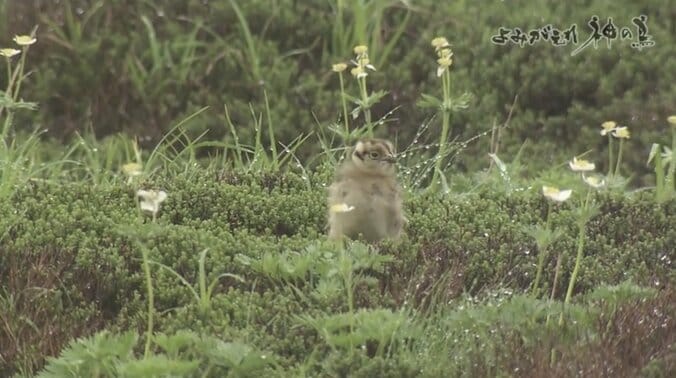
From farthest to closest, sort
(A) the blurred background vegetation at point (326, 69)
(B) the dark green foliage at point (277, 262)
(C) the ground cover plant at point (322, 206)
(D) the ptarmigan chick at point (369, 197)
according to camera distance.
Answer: (A) the blurred background vegetation at point (326, 69), (D) the ptarmigan chick at point (369, 197), (B) the dark green foliage at point (277, 262), (C) the ground cover plant at point (322, 206)

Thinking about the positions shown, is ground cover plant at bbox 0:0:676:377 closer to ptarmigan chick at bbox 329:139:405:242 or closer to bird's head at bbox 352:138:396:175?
ptarmigan chick at bbox 329:139:405:242

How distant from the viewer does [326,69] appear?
39.6 feet

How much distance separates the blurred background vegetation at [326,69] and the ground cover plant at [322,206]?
0.02 m

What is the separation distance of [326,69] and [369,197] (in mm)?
4563

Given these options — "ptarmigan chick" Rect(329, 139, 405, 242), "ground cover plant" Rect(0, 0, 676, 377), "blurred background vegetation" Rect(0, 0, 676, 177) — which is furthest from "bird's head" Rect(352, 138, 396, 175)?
"blurred background vegetation" Rect(0, 0, 676, 177)

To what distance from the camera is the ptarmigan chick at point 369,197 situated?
7.58 metres

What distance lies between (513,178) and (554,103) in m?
2.44

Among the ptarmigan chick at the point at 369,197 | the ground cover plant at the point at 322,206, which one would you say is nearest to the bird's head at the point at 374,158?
the ptarmigan chick at the point at 369,197

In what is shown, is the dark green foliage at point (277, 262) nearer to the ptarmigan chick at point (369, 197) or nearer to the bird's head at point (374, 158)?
the ptarmigan chick at point (369, 197)

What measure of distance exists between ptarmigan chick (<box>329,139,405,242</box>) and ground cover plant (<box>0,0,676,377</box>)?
14cm

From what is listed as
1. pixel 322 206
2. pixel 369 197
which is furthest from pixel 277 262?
pixel 322 206

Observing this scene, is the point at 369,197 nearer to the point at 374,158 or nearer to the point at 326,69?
the point at 374,158

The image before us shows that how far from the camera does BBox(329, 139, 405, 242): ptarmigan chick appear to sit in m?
7.58

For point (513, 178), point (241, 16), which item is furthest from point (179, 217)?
point (241, 16)
